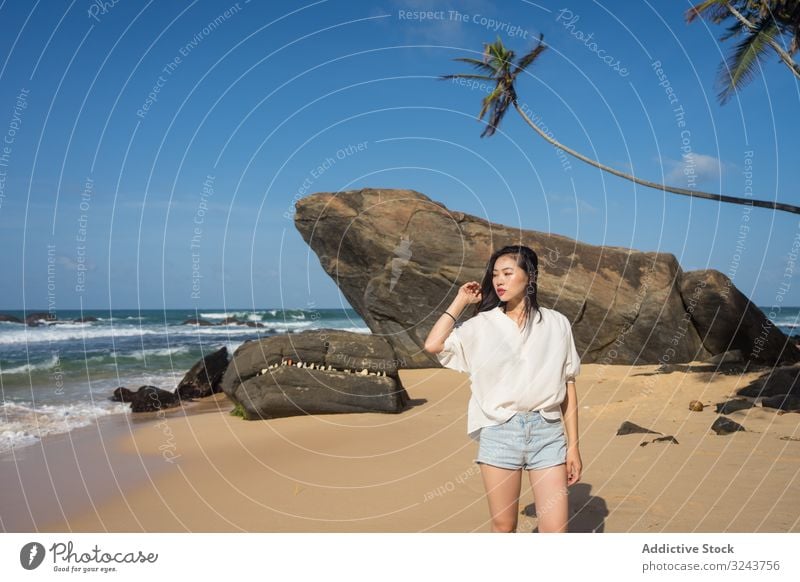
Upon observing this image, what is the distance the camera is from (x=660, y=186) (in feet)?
50.1

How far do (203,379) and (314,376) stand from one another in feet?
22.6

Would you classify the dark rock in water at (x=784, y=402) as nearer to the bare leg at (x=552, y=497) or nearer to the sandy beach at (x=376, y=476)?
the sandy beach at (x=376, y=476)

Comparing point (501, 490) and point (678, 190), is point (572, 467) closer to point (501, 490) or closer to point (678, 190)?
point (501, 490)

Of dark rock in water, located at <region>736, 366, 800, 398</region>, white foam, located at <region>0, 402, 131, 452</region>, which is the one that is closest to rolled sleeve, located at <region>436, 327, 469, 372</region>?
dark rock in water, located at <region>736, 366, 800, 398</region>

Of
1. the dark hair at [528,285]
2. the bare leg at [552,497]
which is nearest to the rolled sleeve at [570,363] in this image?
the dark hair at [528,285]

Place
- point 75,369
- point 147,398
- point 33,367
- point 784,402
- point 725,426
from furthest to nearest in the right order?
point 33,367 < point 75,369 < point 147,398 < point 784,402 < point 725,426

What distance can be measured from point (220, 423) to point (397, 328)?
29.7ft

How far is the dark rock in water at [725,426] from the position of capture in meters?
8.26

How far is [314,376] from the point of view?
36.4ft

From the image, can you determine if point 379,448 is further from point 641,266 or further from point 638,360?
point 641,266

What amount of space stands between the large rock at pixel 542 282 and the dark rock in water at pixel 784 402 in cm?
765

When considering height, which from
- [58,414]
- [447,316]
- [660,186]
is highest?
[660,186]

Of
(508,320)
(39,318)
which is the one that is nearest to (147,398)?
(508,320)

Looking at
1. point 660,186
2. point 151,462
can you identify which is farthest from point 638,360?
point 151,462
